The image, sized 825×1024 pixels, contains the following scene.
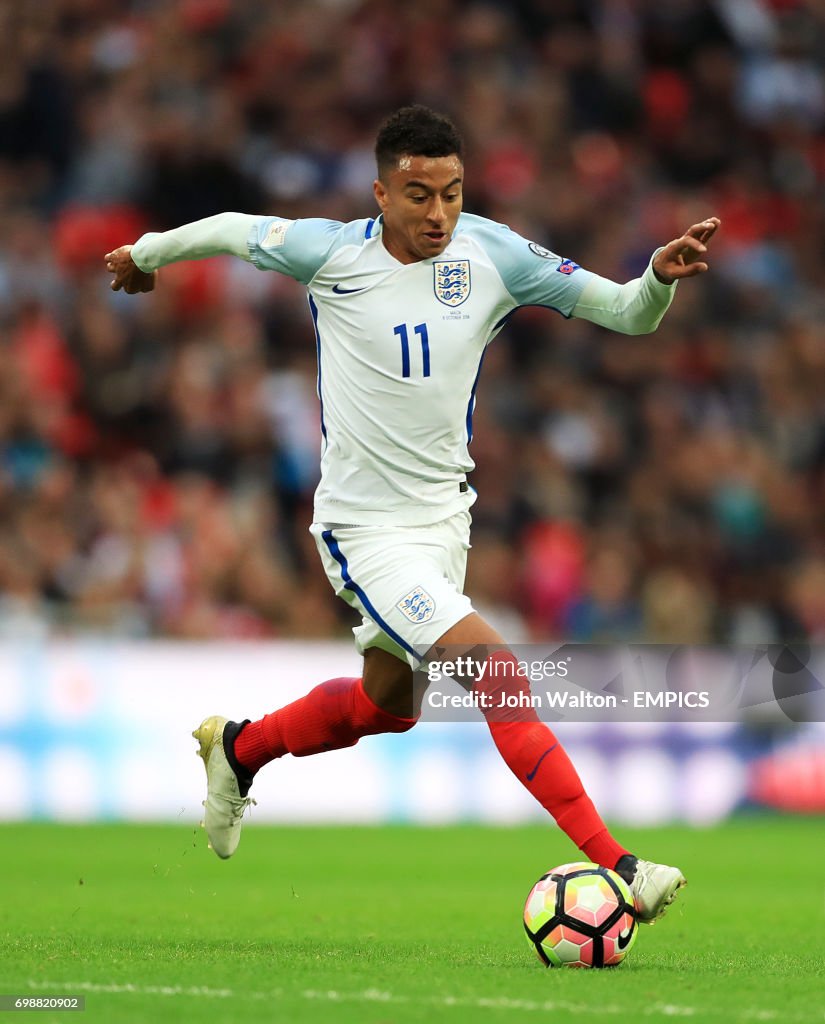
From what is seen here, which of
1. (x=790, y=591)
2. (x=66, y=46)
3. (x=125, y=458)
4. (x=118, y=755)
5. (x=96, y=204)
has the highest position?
(x=66, y=46)

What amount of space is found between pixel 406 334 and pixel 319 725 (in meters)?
1.59

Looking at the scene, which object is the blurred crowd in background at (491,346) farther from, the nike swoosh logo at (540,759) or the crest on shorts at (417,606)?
the nike swoosh logo at (540,759)

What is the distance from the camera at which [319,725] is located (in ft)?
23.3

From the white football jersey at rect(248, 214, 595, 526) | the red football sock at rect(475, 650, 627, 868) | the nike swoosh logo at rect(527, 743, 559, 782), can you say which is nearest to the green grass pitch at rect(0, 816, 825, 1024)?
the red football sock at rect(475, 650, 627, 868)

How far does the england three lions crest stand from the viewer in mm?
6520

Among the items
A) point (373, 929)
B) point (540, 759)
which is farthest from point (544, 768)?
point (373, 929)

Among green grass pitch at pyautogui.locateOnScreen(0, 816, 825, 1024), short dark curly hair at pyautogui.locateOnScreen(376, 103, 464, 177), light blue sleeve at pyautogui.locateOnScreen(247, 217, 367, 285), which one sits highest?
short dark curly hair at pyautogui.locateOnScreen(376, 103, 464, 177)

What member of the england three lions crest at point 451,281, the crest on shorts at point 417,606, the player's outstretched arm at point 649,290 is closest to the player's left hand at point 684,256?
the player's outstretched arm at point 649,290

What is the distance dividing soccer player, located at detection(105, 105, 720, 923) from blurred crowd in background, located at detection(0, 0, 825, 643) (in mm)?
6282

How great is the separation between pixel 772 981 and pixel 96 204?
1098 centimetres

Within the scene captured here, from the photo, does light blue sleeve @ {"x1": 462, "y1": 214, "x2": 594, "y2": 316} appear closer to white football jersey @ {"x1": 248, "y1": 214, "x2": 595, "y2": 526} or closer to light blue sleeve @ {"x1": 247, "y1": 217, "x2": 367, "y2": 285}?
white football jersey @ {"x1": 248, "y1": 214, "x2": 595, "y2": 526}

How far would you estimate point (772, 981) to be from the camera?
566 centimetres

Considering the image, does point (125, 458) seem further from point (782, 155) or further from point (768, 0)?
point (768, 0)

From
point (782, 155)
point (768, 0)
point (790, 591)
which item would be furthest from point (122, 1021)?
point (768, 0)
